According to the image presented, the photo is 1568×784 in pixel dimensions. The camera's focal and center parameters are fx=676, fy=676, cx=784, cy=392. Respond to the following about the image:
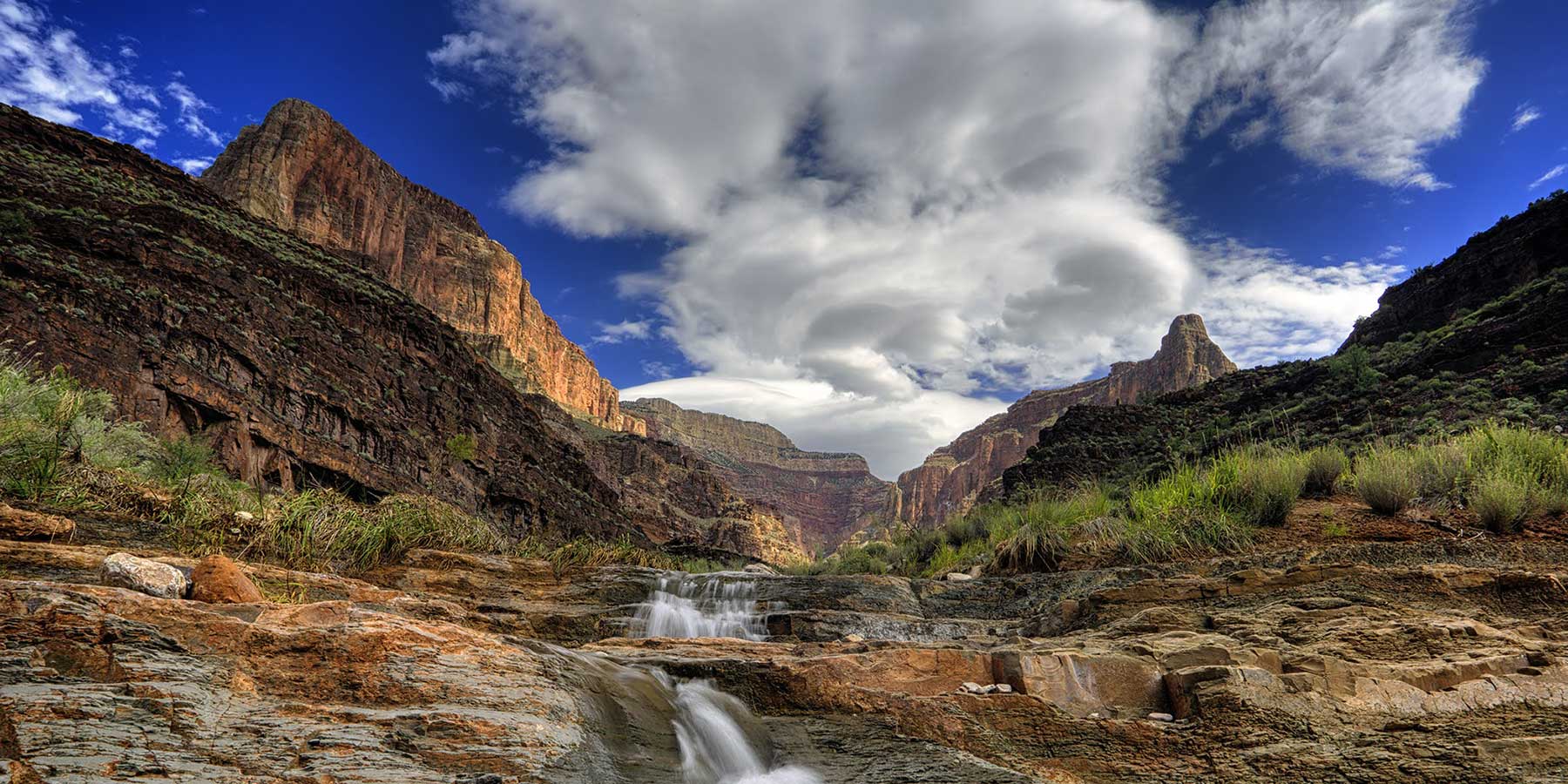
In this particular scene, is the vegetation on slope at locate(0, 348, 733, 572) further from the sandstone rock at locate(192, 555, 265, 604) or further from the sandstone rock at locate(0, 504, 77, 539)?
the sandstone rock at locate(192, 555, 265, 604)

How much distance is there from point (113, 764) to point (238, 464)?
98.1 feet

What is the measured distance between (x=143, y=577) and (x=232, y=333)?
31124 mm

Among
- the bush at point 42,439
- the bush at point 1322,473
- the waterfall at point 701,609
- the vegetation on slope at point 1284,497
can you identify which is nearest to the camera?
the bush at point 42,439

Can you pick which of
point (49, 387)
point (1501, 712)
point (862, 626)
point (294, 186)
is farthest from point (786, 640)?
point (294, 186)

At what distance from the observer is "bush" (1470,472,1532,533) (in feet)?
20.9

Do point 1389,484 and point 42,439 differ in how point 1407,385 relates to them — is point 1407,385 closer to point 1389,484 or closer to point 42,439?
point 1389,484

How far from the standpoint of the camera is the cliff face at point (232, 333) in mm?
22797

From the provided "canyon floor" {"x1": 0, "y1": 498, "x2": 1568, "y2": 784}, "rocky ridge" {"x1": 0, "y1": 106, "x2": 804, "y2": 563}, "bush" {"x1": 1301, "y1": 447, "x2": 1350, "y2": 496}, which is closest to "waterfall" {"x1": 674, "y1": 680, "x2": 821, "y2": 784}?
"canyon floor" {"x1": 0, "y1": 498, "x2": 1568, "y2": 784}

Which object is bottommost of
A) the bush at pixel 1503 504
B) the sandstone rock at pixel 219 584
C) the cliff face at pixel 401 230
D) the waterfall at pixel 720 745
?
the waterfall at pixel 720 745

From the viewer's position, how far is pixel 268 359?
2952cm

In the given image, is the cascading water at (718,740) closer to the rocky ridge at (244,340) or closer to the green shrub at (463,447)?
the rocky ridge at (244,340)

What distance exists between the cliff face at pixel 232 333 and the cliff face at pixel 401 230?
652 inches

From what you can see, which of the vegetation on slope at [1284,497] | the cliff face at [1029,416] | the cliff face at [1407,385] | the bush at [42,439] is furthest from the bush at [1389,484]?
the cliff face at [1029,416]

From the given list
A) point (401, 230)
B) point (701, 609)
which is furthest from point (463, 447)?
point (401, 230)
